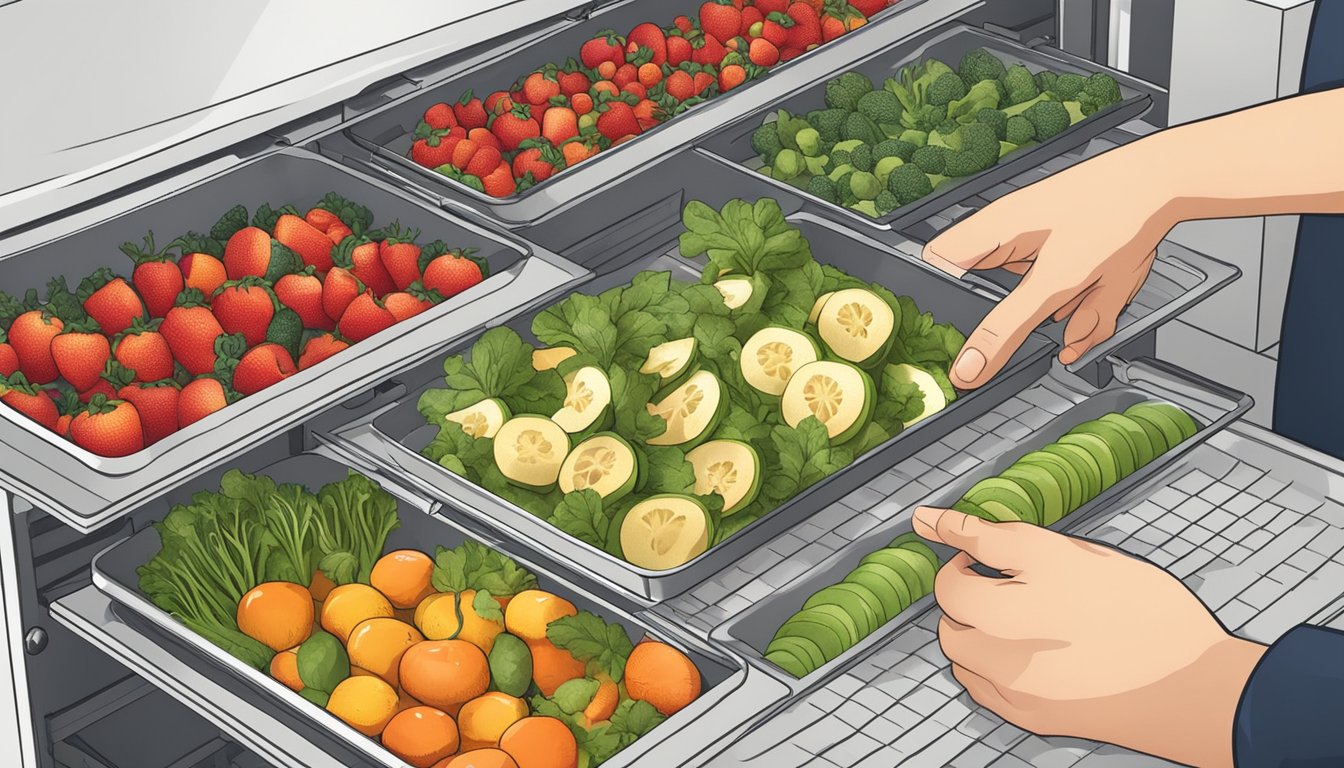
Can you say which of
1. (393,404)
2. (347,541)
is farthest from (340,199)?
(347,541)

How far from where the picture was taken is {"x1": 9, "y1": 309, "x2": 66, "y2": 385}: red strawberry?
1929 millimetres

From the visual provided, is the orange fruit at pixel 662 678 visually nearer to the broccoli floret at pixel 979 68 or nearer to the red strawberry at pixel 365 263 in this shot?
the red strawberry at pixel 365 263

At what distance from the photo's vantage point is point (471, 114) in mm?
2510

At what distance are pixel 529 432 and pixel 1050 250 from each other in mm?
636

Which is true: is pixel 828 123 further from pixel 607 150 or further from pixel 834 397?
pixel 834 397

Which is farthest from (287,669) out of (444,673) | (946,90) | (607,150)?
(946,90)

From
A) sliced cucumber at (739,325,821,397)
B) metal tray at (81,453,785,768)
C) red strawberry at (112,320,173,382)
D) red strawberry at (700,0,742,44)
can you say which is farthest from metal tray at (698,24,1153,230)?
red strawberry at (112,320,173,382)

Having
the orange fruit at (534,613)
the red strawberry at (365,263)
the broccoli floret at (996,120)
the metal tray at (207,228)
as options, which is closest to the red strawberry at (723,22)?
the broccoli floret at (996,120)

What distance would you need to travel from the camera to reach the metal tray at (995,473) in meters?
1.71

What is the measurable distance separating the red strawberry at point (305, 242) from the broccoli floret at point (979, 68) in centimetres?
114

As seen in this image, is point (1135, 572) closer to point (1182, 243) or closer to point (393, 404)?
point (393, 404)

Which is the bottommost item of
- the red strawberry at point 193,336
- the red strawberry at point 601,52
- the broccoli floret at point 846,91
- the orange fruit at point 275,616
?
the orange fruit at point 275,616

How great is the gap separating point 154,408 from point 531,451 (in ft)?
1.44

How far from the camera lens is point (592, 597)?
5.82ft
